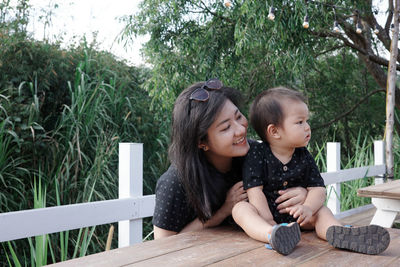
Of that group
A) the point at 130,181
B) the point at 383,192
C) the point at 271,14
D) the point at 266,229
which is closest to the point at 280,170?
the point at 266,229

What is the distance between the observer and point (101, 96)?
13.7 ft

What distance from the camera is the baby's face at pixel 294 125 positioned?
1.62 m

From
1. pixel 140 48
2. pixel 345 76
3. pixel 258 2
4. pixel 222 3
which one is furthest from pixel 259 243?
pixel 345 76

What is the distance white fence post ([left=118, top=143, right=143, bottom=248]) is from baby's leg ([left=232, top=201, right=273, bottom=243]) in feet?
2.67

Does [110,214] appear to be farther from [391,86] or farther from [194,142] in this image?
[391,86]

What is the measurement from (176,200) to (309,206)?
499mm

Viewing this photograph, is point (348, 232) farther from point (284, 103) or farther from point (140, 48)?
point (140, 48)

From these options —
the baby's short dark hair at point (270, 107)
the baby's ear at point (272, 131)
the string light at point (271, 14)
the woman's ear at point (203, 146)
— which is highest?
the string light at point (271, 14)

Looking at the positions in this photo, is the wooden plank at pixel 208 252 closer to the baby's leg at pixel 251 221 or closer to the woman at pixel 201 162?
the baby's leg at pixel 251 221

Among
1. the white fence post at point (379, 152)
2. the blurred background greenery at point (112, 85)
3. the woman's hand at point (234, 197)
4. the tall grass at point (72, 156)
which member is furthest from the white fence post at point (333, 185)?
the woman's hand at point (234, 197)

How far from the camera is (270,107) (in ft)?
5.60

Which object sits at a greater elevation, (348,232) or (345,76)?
(345,76)

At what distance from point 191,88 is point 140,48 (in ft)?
15.3

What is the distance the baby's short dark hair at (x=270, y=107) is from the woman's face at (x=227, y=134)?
0.16 metres
